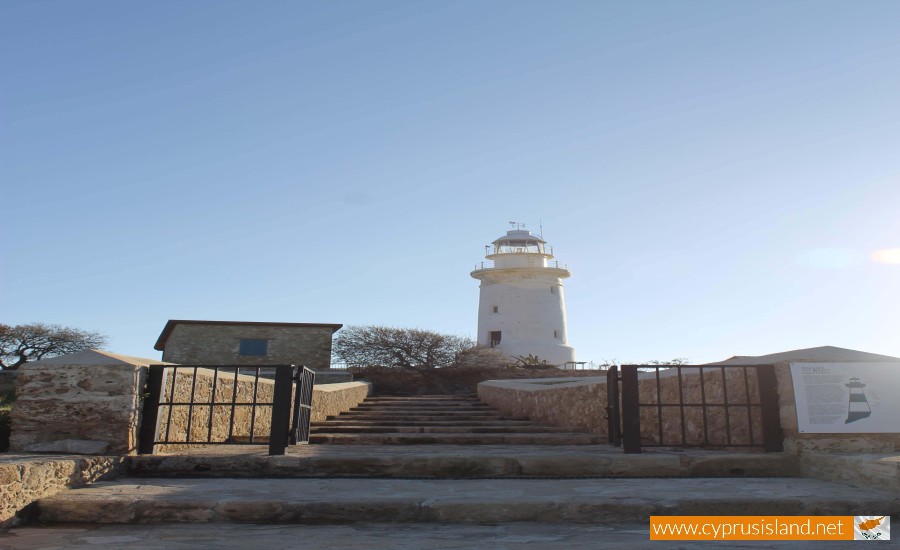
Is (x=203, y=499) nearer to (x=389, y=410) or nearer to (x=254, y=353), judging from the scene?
(x=389, y=410)

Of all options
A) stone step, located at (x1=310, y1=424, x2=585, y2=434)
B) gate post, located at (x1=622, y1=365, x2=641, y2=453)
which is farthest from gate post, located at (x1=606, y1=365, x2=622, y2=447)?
stone step, located at (x1=310, y1=424, x2=585, y2=434)

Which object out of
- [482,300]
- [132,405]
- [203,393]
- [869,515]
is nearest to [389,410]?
[203,393]

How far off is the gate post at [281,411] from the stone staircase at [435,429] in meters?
2.21

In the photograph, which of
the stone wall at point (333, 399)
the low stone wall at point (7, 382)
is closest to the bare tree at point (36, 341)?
the low stone wall at point (7, 382)

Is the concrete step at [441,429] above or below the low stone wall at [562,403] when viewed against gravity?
below

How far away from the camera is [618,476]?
5.41 metres

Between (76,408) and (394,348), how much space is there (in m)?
20.6

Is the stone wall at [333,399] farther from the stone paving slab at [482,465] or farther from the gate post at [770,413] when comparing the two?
the gate post at [770,413]

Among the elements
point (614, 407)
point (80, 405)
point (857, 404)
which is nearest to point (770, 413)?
point (857, 404)

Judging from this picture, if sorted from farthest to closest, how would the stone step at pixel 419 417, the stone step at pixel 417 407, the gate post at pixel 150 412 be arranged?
the stone step at pixel 417 407
the stone step at pixel 419 417
the gate post at pixel 150 412

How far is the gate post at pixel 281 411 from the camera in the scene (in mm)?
5719

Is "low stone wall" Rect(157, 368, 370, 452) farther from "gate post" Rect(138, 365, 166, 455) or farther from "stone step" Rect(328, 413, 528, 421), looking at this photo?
"stone step" Rect(328, 413, 528, 421)

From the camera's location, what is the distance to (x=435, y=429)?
970 cm

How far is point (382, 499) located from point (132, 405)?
2.65 m
